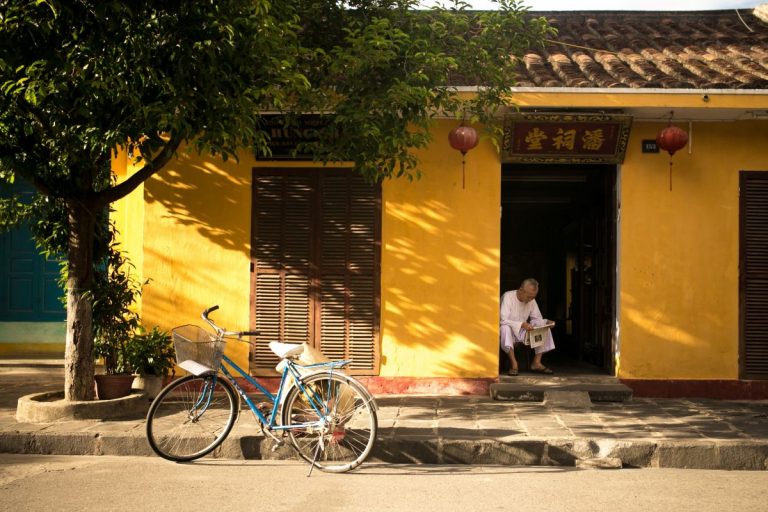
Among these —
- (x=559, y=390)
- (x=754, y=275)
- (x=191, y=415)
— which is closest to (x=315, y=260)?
(x=559, y=390)

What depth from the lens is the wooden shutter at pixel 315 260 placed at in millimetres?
9789

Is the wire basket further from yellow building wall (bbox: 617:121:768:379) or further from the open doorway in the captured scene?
the open doorway

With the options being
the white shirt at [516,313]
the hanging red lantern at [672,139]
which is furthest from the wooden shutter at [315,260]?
the hanging red lantern at [672,139]

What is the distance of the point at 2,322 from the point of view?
522 inches

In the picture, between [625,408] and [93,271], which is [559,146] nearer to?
[625,408]

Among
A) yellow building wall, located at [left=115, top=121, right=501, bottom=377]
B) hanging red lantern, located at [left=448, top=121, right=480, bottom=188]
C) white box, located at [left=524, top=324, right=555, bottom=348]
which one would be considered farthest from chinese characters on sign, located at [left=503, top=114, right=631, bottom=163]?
white box, located at [left=524, top=324, right=555, bottom=348]

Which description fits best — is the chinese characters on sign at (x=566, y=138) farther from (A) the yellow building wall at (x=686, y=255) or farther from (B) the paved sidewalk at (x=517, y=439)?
(B) the paved sidewalk at (x=517, y=439)

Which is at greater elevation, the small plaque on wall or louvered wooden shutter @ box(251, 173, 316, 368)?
the small plaque on wall

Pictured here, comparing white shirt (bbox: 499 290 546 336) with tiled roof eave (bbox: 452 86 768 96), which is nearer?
tiled roof eave (bbox: 452 86 768 96)

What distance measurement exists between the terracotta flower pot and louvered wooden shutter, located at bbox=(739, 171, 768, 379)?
6850 millimetres

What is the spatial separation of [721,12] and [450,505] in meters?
9.87

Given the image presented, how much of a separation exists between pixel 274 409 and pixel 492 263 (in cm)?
397

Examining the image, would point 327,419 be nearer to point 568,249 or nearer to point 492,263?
point 492,263

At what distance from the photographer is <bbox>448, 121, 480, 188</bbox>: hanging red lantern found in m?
9.20
